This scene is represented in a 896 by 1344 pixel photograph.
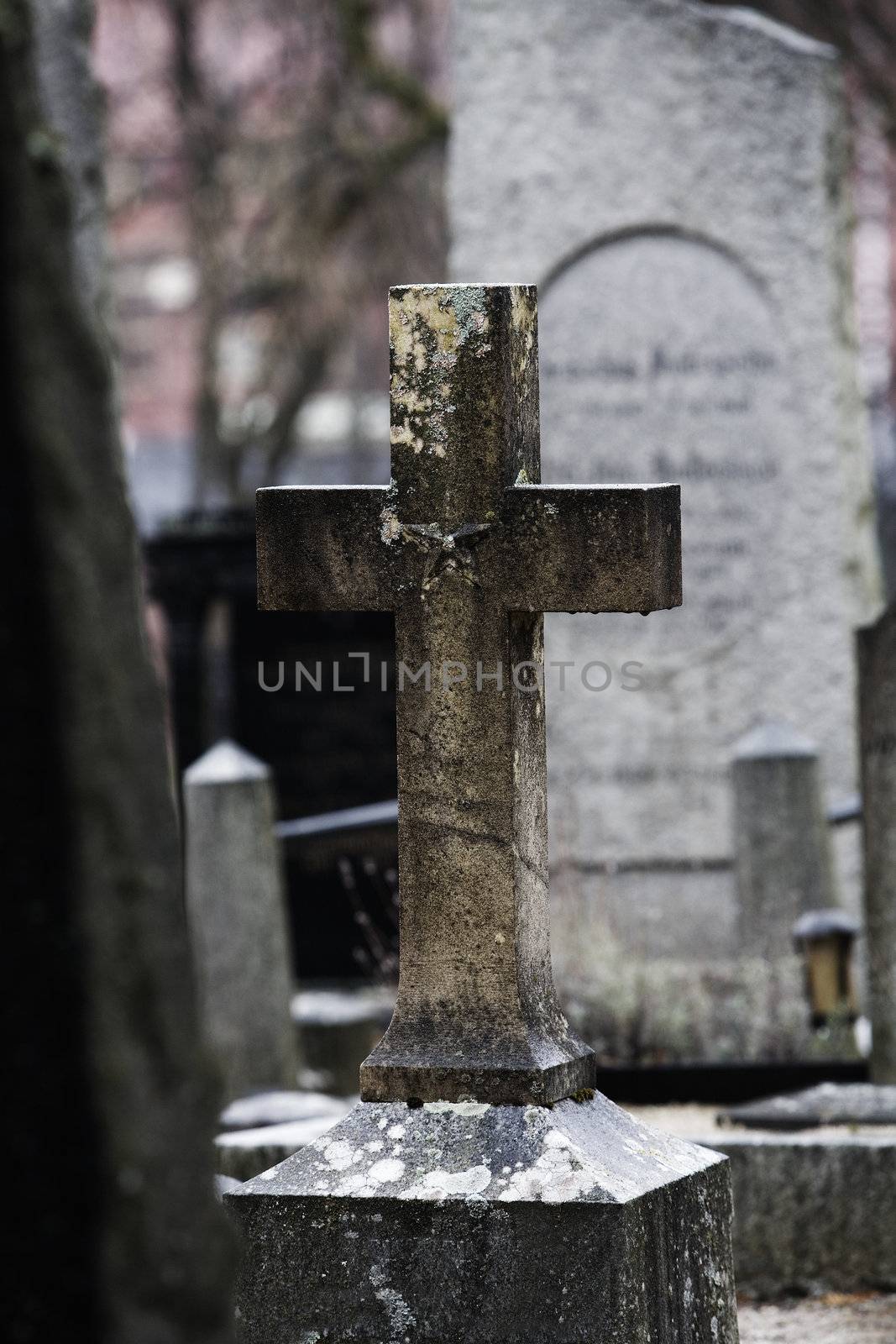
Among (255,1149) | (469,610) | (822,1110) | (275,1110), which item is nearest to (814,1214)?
(822,1110)

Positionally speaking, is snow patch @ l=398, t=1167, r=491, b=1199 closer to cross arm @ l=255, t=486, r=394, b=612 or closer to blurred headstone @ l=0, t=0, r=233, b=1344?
cross arm @ l=255, t=486, r=394, b=612

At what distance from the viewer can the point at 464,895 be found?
3.78 metres

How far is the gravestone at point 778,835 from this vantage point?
7625mm

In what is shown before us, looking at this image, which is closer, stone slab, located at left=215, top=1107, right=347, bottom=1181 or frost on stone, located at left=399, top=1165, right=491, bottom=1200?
frost on stone, located at left=399, top=1165, right=491, bottom=1200

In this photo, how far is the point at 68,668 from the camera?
1.88 m

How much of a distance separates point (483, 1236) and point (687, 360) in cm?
637

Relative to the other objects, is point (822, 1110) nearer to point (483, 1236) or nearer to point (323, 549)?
point (483, 1236)

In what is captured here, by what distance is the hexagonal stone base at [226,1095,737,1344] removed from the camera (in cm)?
341

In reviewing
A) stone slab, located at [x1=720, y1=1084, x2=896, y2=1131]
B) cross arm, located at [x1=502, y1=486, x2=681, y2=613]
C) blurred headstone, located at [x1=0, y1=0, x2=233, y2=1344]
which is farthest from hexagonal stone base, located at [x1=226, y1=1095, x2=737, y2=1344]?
stone slab, located at [x1=720, y1=1084, x2=896, y2=1131]

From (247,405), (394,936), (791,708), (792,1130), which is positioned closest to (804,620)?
(791,708)

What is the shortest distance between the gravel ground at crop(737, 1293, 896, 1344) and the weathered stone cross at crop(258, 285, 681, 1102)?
1.17m

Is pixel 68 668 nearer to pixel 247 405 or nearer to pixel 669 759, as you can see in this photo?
pixel 669 759

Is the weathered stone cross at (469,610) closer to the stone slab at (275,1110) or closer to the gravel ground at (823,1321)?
the gravel ground at (823,1321)

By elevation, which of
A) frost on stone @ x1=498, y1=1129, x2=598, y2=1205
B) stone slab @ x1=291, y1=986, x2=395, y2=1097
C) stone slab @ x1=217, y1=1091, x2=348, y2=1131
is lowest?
stone slab @ x1=291, y1=986, x2=395, y2=1097
